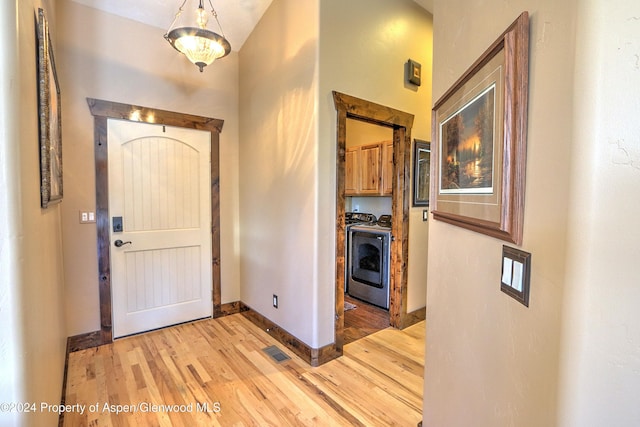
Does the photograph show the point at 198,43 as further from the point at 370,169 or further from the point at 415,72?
the point at 370,169

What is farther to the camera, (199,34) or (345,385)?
(345,385)

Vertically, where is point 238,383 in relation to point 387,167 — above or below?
below

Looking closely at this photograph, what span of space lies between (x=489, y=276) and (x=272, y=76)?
271 centimetres

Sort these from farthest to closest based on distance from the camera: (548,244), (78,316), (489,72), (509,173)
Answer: (78,316), (489,72), (509,173), (548,244)

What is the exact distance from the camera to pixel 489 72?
0.96 metres

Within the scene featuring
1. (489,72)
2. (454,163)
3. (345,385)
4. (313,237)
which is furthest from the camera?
(313,237)

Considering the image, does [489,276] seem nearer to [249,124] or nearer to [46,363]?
[46,363]

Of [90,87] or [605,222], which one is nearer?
[605,222]

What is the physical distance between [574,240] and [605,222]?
0.07 m

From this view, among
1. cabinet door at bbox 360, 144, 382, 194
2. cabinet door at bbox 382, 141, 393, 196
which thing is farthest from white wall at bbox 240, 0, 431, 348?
cabinet door at bbox 360, 144, 382, 194

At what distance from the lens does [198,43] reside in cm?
216

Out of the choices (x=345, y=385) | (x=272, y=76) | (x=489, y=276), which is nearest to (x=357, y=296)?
(x=345, y=385)

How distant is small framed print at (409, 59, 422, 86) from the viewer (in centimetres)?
304

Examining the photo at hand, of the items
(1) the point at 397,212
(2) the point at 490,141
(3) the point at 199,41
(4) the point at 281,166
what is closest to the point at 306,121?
(4) the point at 281,166
